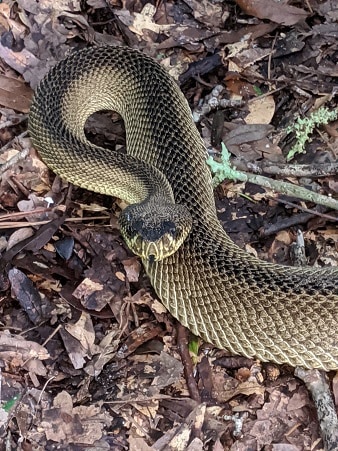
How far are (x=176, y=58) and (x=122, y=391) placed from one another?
418 cm

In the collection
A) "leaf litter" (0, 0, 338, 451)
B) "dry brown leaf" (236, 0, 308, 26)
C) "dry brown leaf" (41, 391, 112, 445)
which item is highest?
"dry brown leaf" (236, 0, 308, 26)

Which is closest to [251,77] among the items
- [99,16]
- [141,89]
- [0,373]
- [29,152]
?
[141,89]

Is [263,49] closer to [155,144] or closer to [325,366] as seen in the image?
[155,144]

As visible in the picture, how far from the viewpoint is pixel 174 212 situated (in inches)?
216

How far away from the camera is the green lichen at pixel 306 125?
275 inches

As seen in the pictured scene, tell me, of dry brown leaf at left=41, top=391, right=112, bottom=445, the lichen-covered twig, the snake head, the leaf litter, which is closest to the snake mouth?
the snake head

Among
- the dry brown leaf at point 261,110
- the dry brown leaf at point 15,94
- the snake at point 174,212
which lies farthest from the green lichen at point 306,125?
the dry brown leaf at point 15,94

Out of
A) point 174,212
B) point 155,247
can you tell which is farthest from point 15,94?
point 155,247

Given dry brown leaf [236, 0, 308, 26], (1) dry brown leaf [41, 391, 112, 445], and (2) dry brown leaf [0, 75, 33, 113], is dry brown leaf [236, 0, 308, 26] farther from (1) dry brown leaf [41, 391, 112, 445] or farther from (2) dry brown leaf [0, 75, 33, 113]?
(1) dry brown leaf [41, 391, 112, 445]

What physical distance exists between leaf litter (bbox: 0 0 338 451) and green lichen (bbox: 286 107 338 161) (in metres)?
0.10

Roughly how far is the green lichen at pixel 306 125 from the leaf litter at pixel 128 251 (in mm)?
95

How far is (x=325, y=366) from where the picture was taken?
5105 mm

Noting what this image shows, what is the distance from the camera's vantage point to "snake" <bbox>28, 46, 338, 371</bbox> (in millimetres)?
5059

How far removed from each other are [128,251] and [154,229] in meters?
0.71
